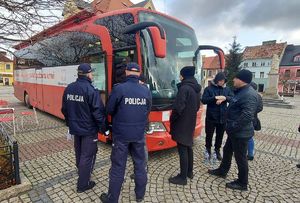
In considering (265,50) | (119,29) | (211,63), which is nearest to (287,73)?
(265,50)

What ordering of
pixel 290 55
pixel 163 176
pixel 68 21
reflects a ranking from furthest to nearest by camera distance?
pixel 290 55
pixel 68 21
pixel 163 176

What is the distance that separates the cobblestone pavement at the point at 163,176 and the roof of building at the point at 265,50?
47.1 metres

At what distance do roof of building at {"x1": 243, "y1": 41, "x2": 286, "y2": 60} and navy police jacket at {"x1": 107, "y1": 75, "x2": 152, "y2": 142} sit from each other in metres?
50.9

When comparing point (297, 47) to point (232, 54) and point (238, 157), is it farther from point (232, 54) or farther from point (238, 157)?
point (238, 157)

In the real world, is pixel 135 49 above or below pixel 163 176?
above

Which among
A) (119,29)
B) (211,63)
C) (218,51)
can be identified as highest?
(211,63)

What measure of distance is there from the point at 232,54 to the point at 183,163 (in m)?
29.4

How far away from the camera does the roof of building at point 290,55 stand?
4662cm

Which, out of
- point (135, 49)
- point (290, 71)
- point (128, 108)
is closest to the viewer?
point (128, 108)

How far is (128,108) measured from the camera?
2.88 m

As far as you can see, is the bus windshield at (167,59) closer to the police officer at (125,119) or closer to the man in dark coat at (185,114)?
the man in dark coat at (185,114)

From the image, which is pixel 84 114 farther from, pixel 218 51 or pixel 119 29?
pixel 218 51

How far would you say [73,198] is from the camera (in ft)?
10.7

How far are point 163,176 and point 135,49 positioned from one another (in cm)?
272
